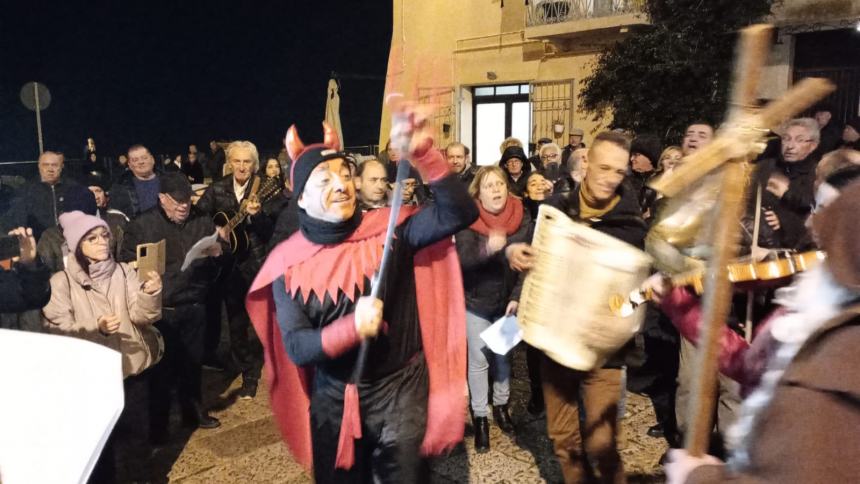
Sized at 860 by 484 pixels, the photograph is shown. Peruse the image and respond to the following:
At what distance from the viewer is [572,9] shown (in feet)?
53.2

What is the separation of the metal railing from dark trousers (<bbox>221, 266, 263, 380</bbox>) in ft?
36.6

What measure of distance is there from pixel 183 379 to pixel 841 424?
5049 millimetres

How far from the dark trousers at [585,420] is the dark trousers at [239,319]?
3.29 m

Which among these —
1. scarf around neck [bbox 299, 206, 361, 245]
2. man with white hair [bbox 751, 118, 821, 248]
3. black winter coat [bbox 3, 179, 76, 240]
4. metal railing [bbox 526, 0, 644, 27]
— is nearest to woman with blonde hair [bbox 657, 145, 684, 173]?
man with white hair [bbox 751, 118, 821, 248]

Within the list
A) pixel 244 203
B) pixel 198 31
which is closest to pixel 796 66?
pixel 244 203

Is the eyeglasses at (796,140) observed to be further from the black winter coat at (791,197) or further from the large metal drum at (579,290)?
the large metal drum at (579,290)

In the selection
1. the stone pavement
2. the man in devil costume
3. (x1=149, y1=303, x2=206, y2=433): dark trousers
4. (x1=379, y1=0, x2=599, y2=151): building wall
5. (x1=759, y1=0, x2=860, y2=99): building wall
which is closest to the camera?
the man in devil costume

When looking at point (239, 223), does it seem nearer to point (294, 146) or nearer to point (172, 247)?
point (172, 247)

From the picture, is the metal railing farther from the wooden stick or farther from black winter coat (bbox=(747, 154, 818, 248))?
the wooden stick

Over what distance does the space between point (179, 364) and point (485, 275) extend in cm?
255

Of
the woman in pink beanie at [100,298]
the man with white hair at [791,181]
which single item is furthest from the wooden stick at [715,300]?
the woman in pink beanie at [100,298]

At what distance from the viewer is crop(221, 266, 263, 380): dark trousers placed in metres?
6.41

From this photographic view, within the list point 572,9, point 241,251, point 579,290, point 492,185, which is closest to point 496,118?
point 572,9

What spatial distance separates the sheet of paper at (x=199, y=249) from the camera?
17.6 feet
